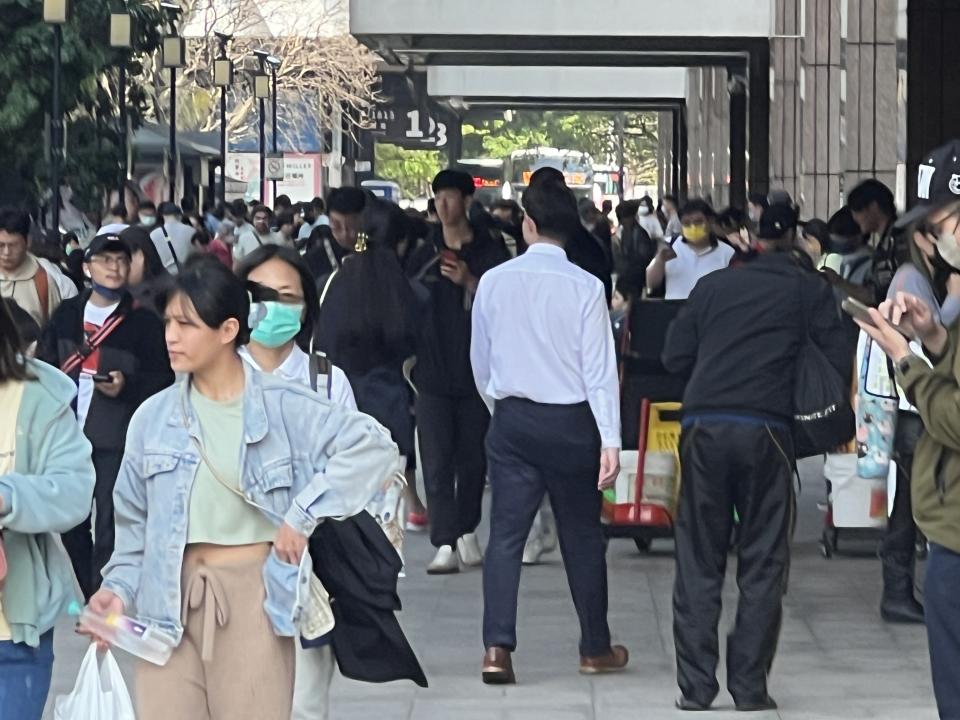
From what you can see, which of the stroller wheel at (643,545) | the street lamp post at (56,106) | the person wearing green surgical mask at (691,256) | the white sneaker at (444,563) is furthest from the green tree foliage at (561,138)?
the white sneaker at (444,563)

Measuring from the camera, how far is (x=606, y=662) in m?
8.22

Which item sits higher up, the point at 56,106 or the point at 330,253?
the point at 56,106

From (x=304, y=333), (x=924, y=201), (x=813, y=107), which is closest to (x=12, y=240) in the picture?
(x=304, y=333)

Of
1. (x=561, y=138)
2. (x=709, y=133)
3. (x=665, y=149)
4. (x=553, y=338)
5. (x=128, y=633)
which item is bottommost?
(x=128, y=633)

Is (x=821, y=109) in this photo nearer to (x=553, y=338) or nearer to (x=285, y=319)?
(x=553, y=338)

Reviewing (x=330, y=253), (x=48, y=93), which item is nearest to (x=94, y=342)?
(x=330, y=253)

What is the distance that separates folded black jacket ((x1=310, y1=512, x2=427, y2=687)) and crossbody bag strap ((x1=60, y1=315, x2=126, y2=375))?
12.6ft

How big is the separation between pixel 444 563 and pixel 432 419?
29.7 inches

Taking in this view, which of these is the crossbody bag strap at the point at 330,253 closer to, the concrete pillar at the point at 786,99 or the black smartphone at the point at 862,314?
the black smartphone at the point at 862,314

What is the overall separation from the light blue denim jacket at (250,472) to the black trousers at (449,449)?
5.45 meters

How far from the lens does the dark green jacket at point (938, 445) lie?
196 inches

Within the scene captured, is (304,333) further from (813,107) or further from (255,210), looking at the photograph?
(255,210)

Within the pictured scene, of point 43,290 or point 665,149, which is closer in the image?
point 43,290

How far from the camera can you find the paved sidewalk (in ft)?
25.2
